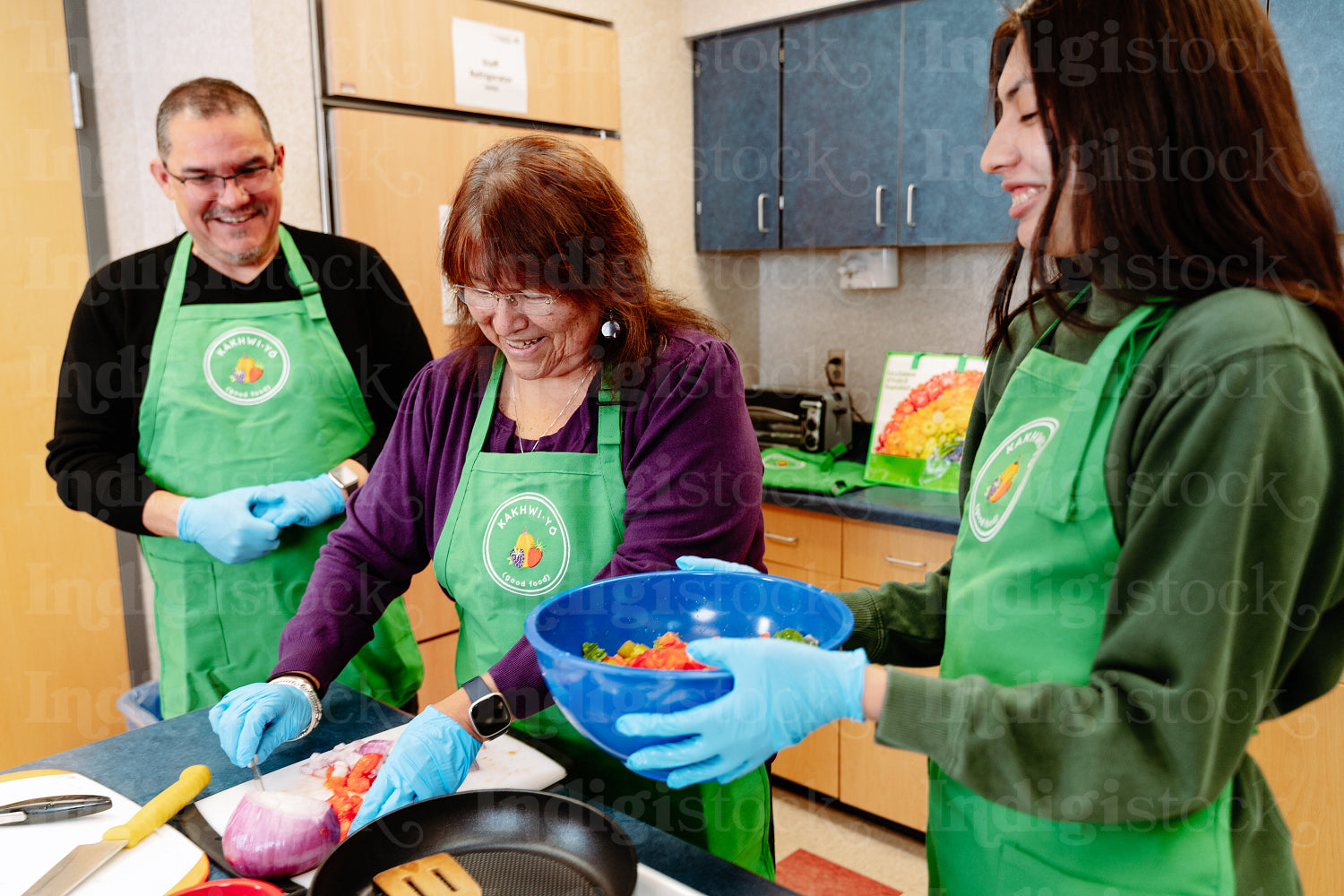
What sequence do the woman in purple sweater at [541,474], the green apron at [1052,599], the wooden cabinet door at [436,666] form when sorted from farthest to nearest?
the wooden cabinet door at [436,666] < the woman in purple sweater at [541,474] < the green apron at [1052,599]

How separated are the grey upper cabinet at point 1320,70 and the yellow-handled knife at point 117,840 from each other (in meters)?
2.31

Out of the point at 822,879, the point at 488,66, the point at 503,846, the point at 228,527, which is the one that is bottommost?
the point at 822,879

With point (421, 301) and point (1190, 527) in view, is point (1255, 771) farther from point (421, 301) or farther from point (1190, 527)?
point (421, 301)

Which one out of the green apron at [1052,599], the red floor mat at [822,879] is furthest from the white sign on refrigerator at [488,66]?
the red floor mat at [822,879]

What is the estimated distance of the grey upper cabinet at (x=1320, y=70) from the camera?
203cm

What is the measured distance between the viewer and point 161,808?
97cm

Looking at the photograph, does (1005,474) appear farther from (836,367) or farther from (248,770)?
(836,367)

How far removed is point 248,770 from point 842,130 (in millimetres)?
2298

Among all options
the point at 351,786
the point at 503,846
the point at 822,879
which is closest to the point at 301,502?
the point at 351,786

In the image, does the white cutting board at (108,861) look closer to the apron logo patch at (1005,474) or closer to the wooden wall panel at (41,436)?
the apron logo patch at (1005,474)

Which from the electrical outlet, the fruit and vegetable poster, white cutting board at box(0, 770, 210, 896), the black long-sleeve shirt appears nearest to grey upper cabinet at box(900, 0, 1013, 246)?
the fruit and vegetable poster

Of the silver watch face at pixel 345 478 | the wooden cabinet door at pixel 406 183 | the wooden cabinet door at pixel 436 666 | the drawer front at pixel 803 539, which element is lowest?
the wooden cabinet door at pixel 436 666

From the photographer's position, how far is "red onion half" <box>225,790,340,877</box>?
0.90 meters

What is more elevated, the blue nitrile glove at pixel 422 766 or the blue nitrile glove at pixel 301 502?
the blue nitrile glove at pixel 301 502
